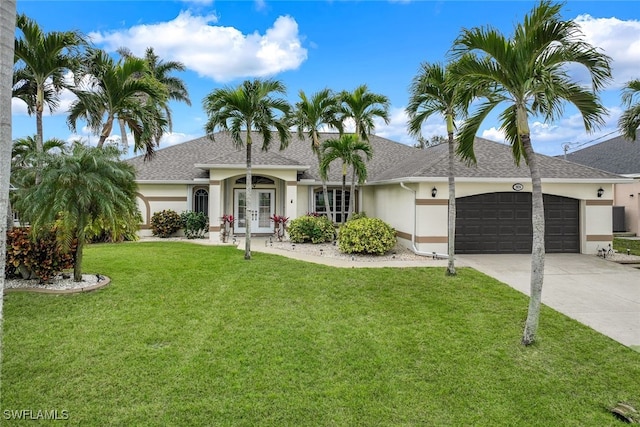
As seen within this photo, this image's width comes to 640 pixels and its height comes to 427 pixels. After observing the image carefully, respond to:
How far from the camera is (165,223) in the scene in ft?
55.4

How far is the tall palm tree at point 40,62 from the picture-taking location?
7.87m

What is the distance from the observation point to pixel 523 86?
5.34 meters

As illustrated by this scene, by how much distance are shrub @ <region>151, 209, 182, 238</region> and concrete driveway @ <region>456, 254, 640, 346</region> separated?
12.9m

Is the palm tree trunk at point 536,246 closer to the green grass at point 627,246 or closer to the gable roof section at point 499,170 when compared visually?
the gable roof section at point 499,170

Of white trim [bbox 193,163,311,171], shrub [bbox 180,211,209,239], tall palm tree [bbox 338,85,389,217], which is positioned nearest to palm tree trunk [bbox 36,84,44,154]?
white trim [bbox 193,163,311,171]

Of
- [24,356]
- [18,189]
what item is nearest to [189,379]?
[24,356]

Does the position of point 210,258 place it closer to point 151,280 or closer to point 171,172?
point 151,280

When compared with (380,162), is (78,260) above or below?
below

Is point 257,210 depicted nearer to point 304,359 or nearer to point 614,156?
point 304,359

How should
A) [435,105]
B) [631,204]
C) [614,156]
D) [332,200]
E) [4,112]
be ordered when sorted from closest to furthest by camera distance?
1. [4,112]
2. [435,105]
3. [332,200]
4. [631,204]
5. [614,156]

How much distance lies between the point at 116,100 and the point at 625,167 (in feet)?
85.0

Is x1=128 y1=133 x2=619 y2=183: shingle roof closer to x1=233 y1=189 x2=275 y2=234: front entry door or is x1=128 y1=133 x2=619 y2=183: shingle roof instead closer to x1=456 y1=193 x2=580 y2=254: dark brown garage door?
x1=456 y1=193 x2=580 y2=254: dark brown garage door

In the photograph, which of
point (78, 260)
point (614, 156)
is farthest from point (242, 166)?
point (614, 156)

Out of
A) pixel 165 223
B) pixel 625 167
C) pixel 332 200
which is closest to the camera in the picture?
pixel 165 223
